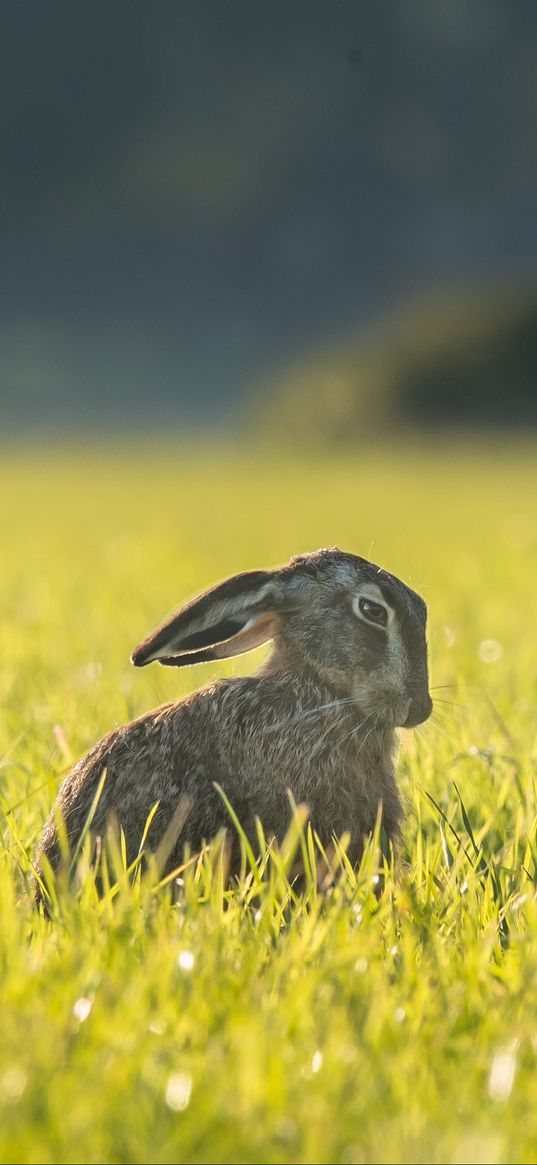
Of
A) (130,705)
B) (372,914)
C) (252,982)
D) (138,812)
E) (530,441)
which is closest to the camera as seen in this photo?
(252,982)

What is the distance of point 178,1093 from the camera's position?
2285 millimetres

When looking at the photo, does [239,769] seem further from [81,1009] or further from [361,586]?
[81,1009]

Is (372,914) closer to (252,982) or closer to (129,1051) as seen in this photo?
(252,982)

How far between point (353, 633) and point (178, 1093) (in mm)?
2012

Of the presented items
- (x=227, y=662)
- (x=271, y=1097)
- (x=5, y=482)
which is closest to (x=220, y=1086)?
(x=271, y=1097)

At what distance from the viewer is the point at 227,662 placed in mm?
5984

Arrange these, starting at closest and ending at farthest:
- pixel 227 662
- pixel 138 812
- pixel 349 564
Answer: pixel 138 812 → pixel 349 564 → pixel 227 662

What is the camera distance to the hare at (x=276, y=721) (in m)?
3.70

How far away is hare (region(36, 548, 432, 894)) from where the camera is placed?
12.1 feet

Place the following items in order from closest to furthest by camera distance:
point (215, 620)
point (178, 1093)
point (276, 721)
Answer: point (178, 1093) < point (215, 620) < point (276, 721)

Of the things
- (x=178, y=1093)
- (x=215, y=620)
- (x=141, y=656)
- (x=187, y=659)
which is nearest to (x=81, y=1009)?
(x=178, y=1093)

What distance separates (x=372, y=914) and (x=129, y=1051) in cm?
119

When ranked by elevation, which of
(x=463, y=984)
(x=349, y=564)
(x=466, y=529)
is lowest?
(x=466, y=529)

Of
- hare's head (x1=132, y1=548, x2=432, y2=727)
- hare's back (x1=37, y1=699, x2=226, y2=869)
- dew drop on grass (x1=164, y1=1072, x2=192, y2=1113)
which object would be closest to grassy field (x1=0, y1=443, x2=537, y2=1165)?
dew drop on grass (x1=164, y1=1072, x2=192, y2=1113)
